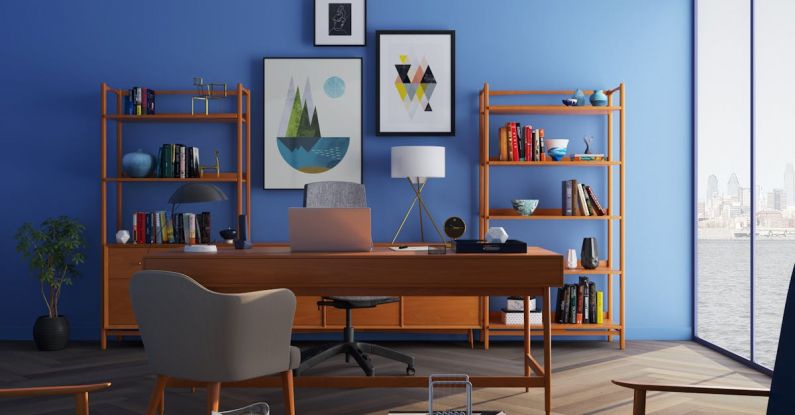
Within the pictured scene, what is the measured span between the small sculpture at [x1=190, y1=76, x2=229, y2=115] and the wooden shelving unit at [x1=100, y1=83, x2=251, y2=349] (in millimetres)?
58

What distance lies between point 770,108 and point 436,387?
9.90ft

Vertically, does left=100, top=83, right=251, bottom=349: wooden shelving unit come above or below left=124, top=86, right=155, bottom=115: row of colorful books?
below

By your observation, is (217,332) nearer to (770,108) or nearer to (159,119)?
(159,119)

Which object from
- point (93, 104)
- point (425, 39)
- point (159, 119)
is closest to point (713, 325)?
point (425, 39)

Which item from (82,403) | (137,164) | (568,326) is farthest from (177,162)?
(82,403)

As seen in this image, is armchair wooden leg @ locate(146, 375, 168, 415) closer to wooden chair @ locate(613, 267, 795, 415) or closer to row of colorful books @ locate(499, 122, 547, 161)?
wooden chair @ locate(613, 267, 795, 415)

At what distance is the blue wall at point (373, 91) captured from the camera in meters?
5.32

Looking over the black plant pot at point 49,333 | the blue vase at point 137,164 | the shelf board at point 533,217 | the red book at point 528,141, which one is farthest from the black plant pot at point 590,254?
the black plant pot at point 49,333

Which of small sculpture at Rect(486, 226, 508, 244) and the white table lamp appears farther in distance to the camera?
the white table lamp

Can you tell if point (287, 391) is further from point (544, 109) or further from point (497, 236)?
point (544, 109)

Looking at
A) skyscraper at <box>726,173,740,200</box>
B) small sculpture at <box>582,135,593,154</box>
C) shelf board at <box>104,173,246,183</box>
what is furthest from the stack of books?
shelf board at <box>104,173,246,183</box>

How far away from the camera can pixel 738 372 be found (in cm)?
432

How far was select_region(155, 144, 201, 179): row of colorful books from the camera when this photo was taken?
505 centimetres

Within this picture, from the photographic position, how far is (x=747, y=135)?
504cm
